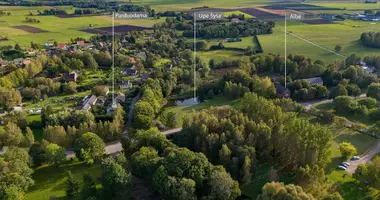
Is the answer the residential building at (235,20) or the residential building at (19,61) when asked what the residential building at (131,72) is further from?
the residential building at (235,20)

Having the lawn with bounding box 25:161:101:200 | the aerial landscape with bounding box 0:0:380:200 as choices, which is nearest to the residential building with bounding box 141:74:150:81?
the aerial landscape with bounding box 0:0:380:200

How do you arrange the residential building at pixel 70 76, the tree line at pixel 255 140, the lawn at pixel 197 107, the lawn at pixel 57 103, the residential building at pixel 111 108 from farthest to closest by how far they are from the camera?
1. the residential building at pixel 70 76
2. the lawn at pixel 57 103
3. the lawn at pixel 197 107
4. the residential building at pixel 111 108
5. the tree line at pixel 255 140

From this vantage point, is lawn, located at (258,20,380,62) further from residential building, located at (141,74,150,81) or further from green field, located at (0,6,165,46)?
green field, located at (0,6,165,46)

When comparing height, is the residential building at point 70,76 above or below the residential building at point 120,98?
above

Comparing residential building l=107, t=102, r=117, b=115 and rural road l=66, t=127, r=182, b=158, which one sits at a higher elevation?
Result: residential building l=107, t=102, r=117, b=115

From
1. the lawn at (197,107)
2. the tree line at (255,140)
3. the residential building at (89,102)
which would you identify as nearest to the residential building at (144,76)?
the residential building at (89,102)

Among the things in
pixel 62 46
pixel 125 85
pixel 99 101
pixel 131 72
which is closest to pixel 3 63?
pixel 62 46

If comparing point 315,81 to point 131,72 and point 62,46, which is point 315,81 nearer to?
point 131,72
